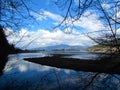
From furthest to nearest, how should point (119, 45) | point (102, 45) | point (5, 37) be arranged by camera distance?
point (102, 45), point (119, 45), point (5, 37)

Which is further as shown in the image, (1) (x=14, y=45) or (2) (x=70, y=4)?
(2) (x=70, y=4)

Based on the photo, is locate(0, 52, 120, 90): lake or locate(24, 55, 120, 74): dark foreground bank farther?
locate(24, 55, 120, 74): dark foreground bank

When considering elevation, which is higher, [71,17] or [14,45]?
[71,17]

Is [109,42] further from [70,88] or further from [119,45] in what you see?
[70,88]

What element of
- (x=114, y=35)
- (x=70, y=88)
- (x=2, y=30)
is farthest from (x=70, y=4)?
(x=70, y=88)

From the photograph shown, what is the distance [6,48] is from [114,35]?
26.6 ft

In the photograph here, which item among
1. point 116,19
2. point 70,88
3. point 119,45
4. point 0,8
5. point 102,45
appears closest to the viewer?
point 0,8

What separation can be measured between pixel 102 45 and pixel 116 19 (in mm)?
1635

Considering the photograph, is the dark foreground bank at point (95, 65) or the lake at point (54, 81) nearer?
the lake at point (54, 81)

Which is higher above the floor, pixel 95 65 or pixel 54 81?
pixel 54 81

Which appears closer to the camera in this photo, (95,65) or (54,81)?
(54,81)

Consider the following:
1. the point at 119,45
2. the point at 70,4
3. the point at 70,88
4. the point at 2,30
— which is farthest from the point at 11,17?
the point at 70,88

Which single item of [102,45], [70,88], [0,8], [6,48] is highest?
[0,8]

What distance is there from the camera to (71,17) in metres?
6.34
